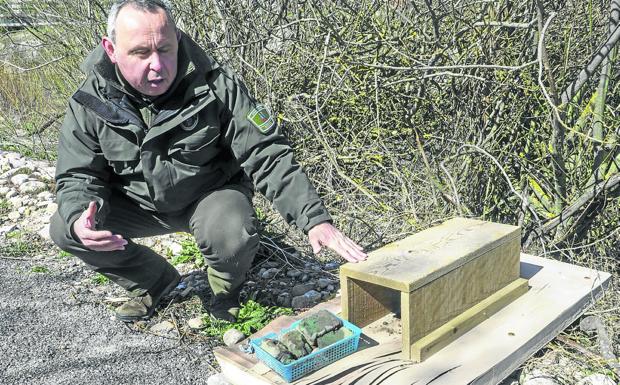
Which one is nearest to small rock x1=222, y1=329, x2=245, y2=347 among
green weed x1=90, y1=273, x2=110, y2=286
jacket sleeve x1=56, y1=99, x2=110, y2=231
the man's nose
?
jacket sleeve x1=56, y1=99, x2=110, y2=231

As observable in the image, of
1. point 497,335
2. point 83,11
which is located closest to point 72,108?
point 497,335

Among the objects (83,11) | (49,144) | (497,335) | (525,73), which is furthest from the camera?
(49,144)

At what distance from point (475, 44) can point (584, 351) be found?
5.36 ft

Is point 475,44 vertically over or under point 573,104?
over

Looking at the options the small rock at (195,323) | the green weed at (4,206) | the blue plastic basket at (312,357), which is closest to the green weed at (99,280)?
the small rock at (195,323)

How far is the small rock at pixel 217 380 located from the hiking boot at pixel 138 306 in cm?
79

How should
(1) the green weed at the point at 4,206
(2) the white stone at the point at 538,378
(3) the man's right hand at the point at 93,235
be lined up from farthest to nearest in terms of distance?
(1) the green weed at the point at 4,206, (3) the man's right hand at the point at 93,235, (2) the white stone at the point at 538,378

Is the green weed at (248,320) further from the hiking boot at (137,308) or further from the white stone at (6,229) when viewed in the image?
the white stone at (6,229)

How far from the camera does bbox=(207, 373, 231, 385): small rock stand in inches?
107

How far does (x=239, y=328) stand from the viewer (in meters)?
3.20

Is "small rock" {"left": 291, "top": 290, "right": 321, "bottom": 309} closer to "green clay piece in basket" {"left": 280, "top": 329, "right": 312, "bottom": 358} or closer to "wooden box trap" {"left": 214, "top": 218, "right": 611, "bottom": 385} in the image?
"wooden box trap" {"left": 214, "top": 218, "right": 611, "bottom": 385}

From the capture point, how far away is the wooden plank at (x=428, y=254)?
93.0 inches

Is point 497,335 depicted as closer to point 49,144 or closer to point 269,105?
point 269,105

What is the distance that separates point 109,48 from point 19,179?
3.33 meters
